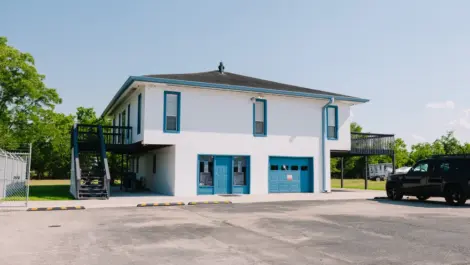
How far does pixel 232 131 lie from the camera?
21812 mm

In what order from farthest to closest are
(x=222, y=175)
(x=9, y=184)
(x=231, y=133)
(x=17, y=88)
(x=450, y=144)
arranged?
(x=450, y=144) < (x=17, y=88) < (x=231, y=133) < (x=222, y=175) < (x=9, y=184)

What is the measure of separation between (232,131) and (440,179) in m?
10.3

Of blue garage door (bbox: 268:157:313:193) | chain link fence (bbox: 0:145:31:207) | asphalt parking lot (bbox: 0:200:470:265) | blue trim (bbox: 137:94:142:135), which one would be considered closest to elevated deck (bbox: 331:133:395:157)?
blue garage door (bbox: 268:157:313:193)

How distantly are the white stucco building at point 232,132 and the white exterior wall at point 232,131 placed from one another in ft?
0.14

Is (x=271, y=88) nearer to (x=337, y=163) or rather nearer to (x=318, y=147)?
(x=318, y=147)

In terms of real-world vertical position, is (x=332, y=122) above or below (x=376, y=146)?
above

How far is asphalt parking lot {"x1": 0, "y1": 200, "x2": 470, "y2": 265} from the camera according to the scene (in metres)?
6.88

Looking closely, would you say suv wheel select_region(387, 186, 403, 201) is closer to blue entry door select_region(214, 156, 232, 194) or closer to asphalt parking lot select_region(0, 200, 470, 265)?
asphalt parking lot select_region(0, 200, 470, 265)

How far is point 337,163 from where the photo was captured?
2773 inches

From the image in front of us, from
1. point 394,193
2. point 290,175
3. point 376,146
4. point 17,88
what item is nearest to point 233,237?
point 394,193

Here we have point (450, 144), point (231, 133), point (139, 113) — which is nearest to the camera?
point (139, 113)

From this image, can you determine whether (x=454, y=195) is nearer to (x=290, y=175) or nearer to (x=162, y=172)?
(x=290, y=175)

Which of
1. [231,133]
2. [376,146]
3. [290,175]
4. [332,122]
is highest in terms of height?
[332,122]

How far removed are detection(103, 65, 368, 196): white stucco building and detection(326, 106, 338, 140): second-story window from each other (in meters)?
0.06
